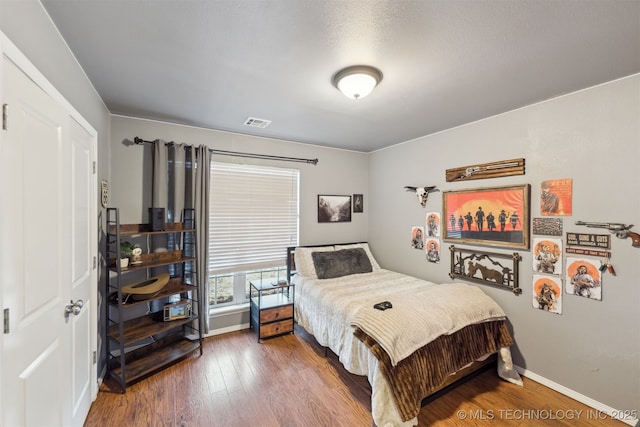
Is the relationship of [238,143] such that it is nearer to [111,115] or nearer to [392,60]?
[111,115]

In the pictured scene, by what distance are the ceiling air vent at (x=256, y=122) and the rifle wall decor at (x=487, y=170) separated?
7.23ft

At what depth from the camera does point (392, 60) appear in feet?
5.49

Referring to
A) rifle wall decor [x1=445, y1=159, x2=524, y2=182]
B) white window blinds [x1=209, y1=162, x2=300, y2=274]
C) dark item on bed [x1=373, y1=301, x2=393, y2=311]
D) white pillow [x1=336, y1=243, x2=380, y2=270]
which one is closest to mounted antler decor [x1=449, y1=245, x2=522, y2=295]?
rifle wall decor [x1=445, y1=159, x2=524, y2=182]

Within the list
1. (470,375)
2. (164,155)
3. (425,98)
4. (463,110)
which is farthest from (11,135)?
(470,375)

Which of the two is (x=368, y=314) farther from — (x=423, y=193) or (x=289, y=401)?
(x=423, y=193)

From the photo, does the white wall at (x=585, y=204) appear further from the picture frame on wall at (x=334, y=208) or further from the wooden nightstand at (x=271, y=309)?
the wooden nightstand at (x=271, y=309)

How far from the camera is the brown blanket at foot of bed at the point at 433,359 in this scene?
1759 millimetres

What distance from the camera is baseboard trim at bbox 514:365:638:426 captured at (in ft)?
6.25

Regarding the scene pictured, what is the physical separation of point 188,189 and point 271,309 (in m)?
1.69

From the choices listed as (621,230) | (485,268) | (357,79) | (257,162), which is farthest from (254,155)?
(621,230)

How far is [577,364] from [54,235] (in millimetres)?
3798

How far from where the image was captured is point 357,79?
178 cm

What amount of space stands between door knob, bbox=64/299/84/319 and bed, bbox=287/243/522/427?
1.85 metres

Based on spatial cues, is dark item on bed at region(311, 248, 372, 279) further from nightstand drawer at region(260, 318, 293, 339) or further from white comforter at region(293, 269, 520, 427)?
nightstand drawer at region(260, 318, 293, 339)
